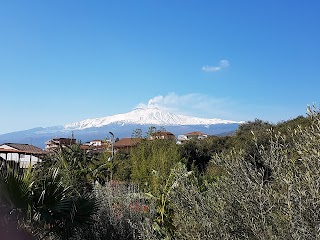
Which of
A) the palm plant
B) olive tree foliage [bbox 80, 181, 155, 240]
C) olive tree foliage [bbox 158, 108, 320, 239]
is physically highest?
olive tree foliage [bbox 158, 108, 320, 239]

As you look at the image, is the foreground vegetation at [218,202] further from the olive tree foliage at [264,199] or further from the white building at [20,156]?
the white building at [20,156]

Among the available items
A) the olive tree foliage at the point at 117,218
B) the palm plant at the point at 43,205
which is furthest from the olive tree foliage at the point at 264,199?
the olive tree foliage at the point at 117,218

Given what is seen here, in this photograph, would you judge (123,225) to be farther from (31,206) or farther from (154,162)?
(154,162)

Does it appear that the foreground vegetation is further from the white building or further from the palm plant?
the white building

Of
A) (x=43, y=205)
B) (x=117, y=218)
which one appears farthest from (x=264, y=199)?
(x=117, y=218)

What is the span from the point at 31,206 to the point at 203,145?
33.3m

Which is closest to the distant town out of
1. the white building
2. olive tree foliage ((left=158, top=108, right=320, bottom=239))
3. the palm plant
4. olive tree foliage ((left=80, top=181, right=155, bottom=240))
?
the white building

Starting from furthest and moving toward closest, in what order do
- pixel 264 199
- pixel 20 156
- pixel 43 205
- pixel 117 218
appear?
pixel 20 156 → pixel 117 218 → pixel 43 205 → pixel 264 199

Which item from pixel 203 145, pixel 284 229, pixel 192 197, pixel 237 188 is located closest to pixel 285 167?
pixel 237 188

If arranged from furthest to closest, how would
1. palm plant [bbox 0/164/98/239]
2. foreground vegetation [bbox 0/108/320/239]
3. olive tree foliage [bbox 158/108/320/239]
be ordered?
palm plant [bbox 0/164/98/239], foreground vegetation [bbox 0/108/320/239], olive tree foliage [bbox 158/108/320/239]

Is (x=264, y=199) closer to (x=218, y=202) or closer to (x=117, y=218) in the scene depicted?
(x=218, y=202)

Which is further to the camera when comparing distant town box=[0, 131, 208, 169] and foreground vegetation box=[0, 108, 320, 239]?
distant town box=[0, 131, 208, 169]

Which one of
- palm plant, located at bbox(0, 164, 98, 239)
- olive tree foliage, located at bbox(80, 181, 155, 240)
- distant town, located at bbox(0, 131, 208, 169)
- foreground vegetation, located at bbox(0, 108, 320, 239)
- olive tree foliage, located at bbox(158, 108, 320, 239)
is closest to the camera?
olive tree foliage, located at bbox(158, 108, 320, 239)

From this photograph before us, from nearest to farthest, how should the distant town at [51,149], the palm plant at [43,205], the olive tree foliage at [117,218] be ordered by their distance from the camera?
1. the palm plant at [43,205]
2. the olive tree foliage at [117,218]
3. the distant town at [51,149]
